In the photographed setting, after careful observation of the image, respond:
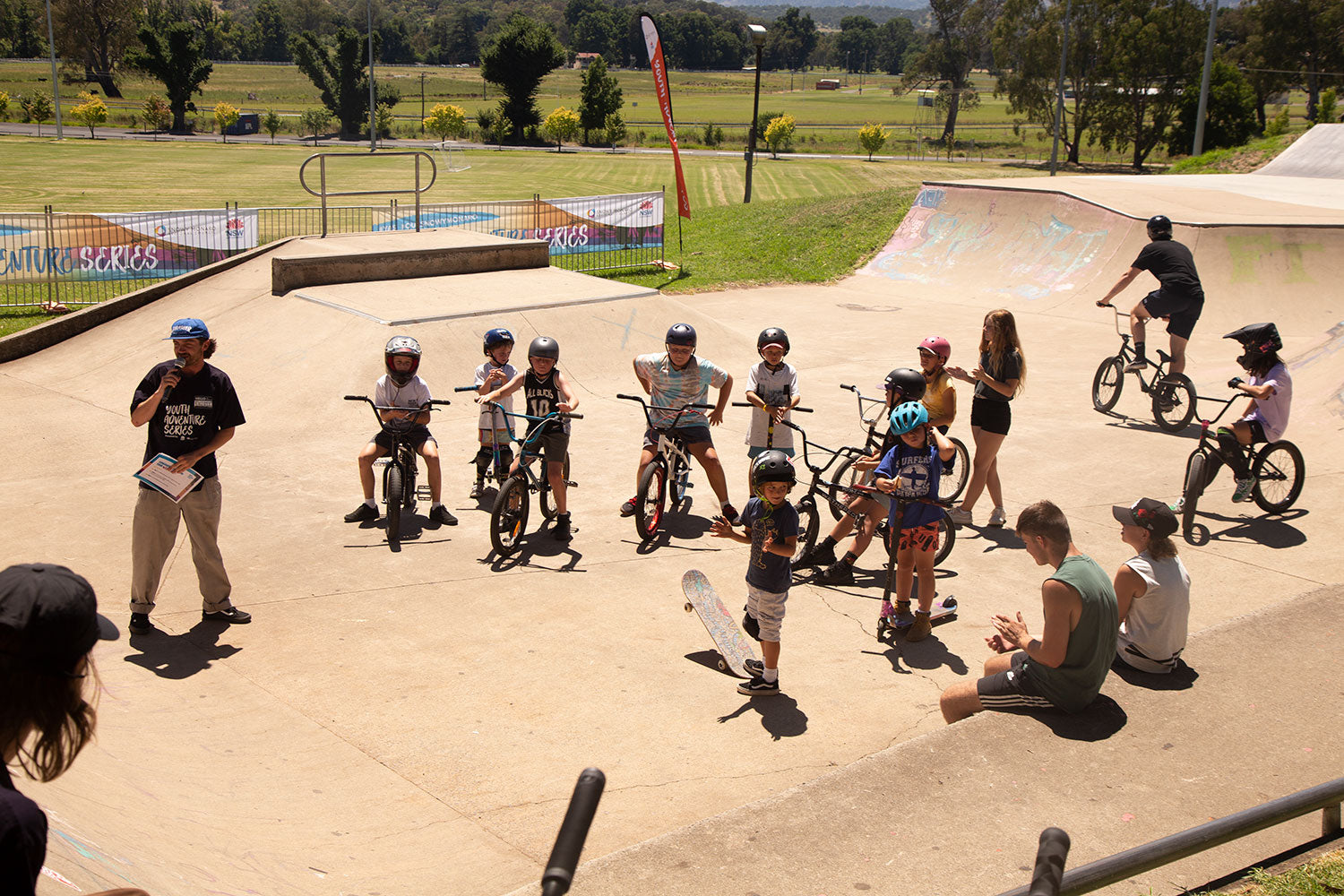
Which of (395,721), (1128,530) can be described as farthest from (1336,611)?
(395,721)

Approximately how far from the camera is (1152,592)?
18.7ft

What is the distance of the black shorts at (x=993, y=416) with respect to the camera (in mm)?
8898

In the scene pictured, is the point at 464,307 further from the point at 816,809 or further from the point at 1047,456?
the point at 816,809

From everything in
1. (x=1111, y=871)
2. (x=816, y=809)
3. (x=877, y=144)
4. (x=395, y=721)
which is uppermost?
(x=877, y=144)

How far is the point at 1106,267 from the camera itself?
19688 mm

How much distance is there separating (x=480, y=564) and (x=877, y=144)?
7138cm

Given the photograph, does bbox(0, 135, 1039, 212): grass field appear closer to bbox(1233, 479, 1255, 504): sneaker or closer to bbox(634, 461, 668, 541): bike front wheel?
bbox(634, 461, 668, 541): bike front wheel

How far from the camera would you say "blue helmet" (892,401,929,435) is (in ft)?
22.5

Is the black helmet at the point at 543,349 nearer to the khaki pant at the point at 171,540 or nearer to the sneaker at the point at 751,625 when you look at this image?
the khaki pant at the point at 171,540

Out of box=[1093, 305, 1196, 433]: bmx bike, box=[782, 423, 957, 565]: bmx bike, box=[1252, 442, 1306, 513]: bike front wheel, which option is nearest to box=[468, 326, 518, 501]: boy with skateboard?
box=[782, 423, 957, 565]: bmx bike

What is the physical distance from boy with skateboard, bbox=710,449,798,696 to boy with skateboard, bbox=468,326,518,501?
11.8ft

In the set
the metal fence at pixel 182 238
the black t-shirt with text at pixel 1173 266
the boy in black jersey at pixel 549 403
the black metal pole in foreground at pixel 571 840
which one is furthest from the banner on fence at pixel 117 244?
the black metal pole in foreground at pixel 571 840

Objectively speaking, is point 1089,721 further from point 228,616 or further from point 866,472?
point 228,616

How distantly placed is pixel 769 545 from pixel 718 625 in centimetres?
86
